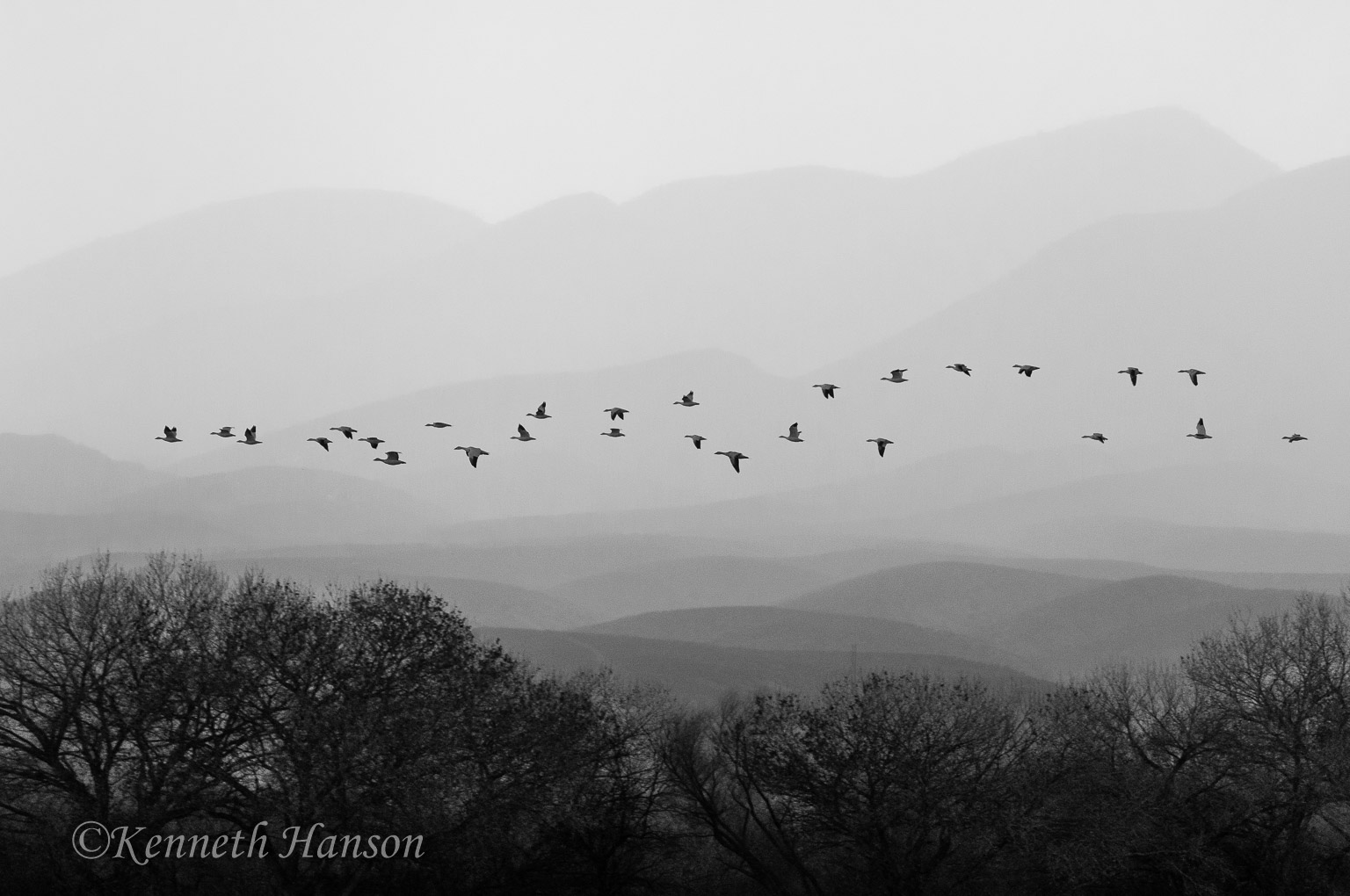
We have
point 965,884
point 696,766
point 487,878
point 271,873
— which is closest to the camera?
point 271,873

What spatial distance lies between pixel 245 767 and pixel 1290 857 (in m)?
47.9

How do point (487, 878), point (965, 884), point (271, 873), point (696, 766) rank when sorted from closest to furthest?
point (271, 873) → point (487, 878) → point (965, 884) → point (696, 766)

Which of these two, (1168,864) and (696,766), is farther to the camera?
(696,766)

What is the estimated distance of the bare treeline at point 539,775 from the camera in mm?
56219

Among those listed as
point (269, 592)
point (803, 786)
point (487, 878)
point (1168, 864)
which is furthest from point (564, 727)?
point (1168, 864)

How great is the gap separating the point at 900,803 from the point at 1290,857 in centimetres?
1859

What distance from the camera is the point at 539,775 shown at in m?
61.8

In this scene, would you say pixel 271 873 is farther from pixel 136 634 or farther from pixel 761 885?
pixel 761 885

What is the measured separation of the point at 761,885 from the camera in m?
67.4

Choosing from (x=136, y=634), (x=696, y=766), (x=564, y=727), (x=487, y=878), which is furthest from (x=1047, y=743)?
(x=136, y=634)

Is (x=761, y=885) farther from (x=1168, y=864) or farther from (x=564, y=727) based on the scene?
(x=1168, y=864)

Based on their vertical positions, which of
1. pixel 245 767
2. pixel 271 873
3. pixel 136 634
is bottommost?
pixel 271 873

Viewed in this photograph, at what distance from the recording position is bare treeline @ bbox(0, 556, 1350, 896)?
2213 inches

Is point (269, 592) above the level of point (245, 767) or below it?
above
